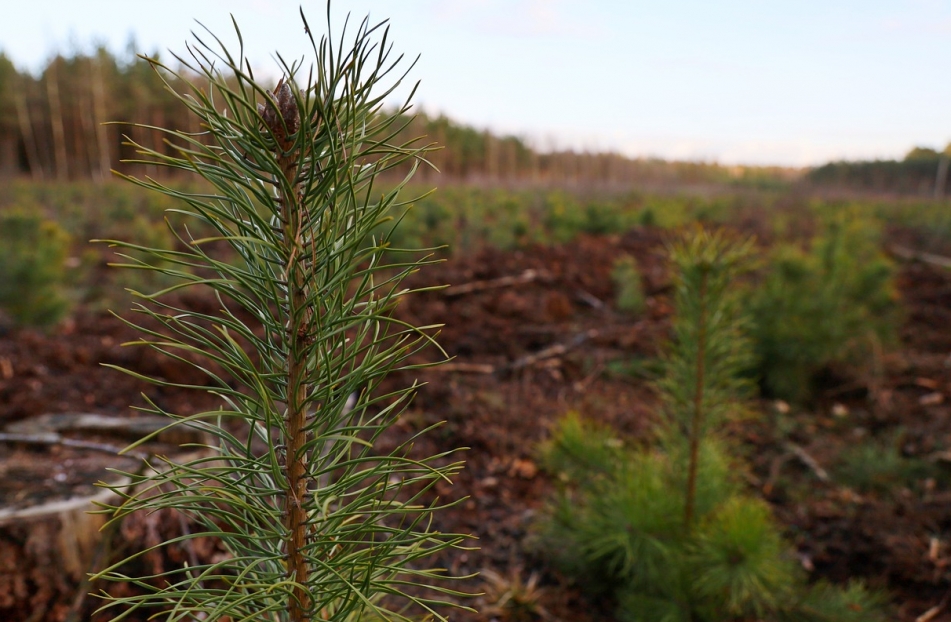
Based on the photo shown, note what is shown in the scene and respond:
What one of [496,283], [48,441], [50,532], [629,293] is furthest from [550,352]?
[50,532]

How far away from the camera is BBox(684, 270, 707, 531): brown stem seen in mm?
1688

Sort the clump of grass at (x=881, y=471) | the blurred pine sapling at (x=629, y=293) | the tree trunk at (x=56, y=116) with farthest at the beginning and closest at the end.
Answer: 1. the tree trunk at (x=56, y=116)
2. the blurred pine sapling at (x=629, y=293)
3. the clump of grass at (x=881, y=471)

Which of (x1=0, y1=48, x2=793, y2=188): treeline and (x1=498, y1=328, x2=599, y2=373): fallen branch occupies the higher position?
(x1=0, y1=48, x2=793, y2=188): treeline

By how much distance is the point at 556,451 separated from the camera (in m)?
2.00

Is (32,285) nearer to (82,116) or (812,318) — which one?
(812,318)

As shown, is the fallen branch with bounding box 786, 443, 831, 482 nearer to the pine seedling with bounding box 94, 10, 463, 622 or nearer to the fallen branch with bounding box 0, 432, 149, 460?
the pine seedling with bounding box 94, 10, 463, 622

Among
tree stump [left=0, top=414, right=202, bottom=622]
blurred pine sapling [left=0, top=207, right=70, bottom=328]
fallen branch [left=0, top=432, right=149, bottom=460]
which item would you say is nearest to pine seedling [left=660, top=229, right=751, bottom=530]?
tree stump [left=0, top=414, right=202, bottom=622]

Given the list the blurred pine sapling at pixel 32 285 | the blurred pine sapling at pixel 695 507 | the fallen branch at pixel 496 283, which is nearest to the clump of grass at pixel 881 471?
the blurred pine sapling at pixel 695 507

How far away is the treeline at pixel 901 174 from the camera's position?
29719mm

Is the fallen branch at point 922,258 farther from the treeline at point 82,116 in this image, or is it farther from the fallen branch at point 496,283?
the treeline at point 82,116

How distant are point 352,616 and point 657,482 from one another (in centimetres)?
120

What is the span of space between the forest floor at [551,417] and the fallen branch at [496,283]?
0.03m

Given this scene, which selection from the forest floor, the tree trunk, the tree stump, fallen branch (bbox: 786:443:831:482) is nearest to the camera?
the tree stump

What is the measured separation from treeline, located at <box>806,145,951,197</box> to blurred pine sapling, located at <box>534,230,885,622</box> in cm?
3163
